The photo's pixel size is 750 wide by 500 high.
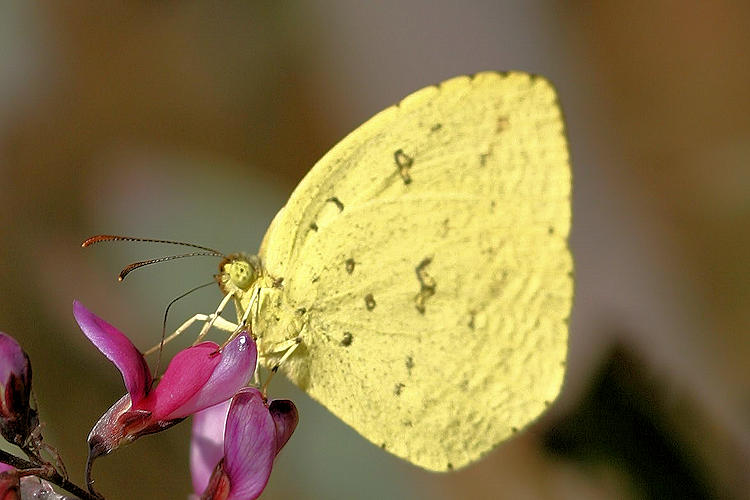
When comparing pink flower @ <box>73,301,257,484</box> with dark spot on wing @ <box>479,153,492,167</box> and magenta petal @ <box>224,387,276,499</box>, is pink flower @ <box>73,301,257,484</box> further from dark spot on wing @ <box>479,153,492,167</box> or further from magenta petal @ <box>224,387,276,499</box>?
dark spot on wing @ <box>479,153,492,167</box>

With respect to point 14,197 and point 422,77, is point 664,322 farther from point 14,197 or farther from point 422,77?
point 14,197

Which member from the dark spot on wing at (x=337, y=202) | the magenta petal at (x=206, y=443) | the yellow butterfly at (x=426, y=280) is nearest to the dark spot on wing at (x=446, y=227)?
the yellow butterfly at (x=426, y=280)

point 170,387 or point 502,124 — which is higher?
point 502,124

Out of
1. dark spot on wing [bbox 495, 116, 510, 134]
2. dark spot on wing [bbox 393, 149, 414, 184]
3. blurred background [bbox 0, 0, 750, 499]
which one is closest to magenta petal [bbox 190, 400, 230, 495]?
dark spot on wing [bbox 393, 149, 414, 184]

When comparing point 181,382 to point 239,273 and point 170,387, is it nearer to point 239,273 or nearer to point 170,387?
point 170,387

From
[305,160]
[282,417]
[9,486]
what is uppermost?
[9,486]

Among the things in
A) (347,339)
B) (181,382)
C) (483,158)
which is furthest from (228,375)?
(483,158)

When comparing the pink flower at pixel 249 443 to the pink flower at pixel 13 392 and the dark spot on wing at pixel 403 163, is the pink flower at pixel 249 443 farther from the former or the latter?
the dark spot on wing at pixel 403 163

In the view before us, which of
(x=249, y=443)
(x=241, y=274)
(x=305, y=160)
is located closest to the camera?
(x=249, y=443)
